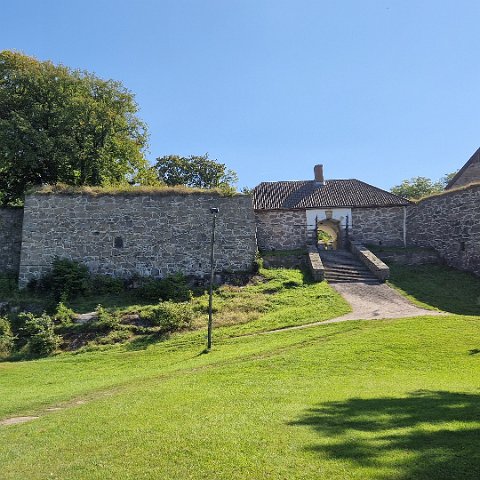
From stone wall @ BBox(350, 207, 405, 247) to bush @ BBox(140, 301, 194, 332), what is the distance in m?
12.5

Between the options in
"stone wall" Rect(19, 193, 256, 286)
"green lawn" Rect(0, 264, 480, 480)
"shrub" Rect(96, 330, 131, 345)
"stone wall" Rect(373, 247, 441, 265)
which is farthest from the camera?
"stone wall" Rect(373, 247, 441, 265)

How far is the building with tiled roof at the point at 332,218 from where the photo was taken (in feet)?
81.8

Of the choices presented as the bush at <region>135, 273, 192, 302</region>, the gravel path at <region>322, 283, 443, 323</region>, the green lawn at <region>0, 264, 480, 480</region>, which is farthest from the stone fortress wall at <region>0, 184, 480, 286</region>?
the green lawn at <region>0, 264, 480, 480</region>

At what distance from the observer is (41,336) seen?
15242 millimetres

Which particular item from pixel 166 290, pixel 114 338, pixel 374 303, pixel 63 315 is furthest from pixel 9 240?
pixel 374 303

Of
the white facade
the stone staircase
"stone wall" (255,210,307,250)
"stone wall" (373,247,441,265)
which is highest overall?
the white facade

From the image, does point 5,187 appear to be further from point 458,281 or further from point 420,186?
point 420,186

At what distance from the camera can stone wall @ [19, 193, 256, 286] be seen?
67.5ft

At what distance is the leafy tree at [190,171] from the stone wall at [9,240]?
2154 cm

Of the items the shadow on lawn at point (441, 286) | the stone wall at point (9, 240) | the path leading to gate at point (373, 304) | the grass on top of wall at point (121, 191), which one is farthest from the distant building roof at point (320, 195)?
the stone wall at point (9, 240)

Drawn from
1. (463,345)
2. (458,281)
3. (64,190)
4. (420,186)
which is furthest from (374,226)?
(420,186)

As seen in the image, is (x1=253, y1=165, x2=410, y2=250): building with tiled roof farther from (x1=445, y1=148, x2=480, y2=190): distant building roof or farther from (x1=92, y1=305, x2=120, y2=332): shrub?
(x1=92, y1=305, x2=120, y2=332): shrub

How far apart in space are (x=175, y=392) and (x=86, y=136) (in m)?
17.4

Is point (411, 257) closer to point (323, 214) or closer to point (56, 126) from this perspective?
point (323, 214)
